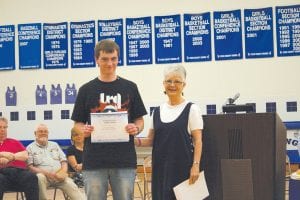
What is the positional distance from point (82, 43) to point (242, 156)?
638 centimetres

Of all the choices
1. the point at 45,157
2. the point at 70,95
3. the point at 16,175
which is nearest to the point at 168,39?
the point at 70,95

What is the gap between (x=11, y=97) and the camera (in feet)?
30.1

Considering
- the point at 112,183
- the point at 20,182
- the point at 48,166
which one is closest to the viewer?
the point at 112,183

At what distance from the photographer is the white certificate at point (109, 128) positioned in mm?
2957

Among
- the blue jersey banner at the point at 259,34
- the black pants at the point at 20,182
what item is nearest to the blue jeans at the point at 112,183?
the black pants at the point at 20,182

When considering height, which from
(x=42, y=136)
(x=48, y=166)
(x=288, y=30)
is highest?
(x=288, y=30)

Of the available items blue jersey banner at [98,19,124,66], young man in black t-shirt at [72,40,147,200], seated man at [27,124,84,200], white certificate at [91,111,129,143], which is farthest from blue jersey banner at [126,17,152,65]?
white certificate at [91,111,129,143]

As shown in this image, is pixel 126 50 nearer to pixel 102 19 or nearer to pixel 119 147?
pixel 102 19

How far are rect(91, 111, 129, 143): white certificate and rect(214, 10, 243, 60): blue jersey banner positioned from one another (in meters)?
5.90

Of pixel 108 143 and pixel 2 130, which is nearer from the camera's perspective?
pixel 108 143

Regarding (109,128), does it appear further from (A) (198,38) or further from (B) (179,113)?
(A) (198,38)

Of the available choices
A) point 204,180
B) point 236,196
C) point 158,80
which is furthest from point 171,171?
point 158,80

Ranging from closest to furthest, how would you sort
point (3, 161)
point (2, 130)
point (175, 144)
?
point (175, 144)
point (3, 161)
point (2, 130)

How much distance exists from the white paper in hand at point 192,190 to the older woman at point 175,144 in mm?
30
